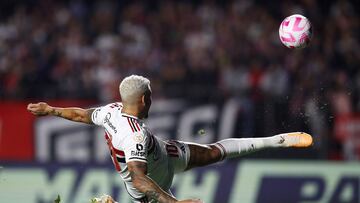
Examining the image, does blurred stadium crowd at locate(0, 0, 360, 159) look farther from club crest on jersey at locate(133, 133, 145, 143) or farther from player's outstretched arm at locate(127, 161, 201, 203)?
player's outstretched arm at locate(127, 161, 201, 203)

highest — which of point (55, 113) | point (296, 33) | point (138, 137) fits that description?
point (296, 33)

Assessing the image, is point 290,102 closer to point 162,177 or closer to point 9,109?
point 9,109

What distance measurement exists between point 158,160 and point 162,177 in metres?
0.24

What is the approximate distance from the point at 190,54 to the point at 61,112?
28.2ft

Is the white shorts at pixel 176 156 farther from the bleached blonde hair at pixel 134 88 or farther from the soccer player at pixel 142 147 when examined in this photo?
the bleached blonde hair at pixel 134 88

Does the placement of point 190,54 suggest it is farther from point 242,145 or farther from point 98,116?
point 98,116

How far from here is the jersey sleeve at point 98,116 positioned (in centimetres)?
946

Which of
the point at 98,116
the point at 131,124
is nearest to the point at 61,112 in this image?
the point at 98,116

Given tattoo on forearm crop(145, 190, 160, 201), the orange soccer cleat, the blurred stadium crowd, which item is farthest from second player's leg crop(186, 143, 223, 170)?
the blurred stadium crowd

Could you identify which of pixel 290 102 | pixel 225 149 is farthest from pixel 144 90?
pixel 290 102

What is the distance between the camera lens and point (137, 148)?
28.4 ft

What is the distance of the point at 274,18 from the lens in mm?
19359

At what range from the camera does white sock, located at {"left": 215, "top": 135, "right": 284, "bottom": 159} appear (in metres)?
10.1

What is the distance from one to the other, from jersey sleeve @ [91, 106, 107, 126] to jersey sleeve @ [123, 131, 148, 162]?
0.73 metres
